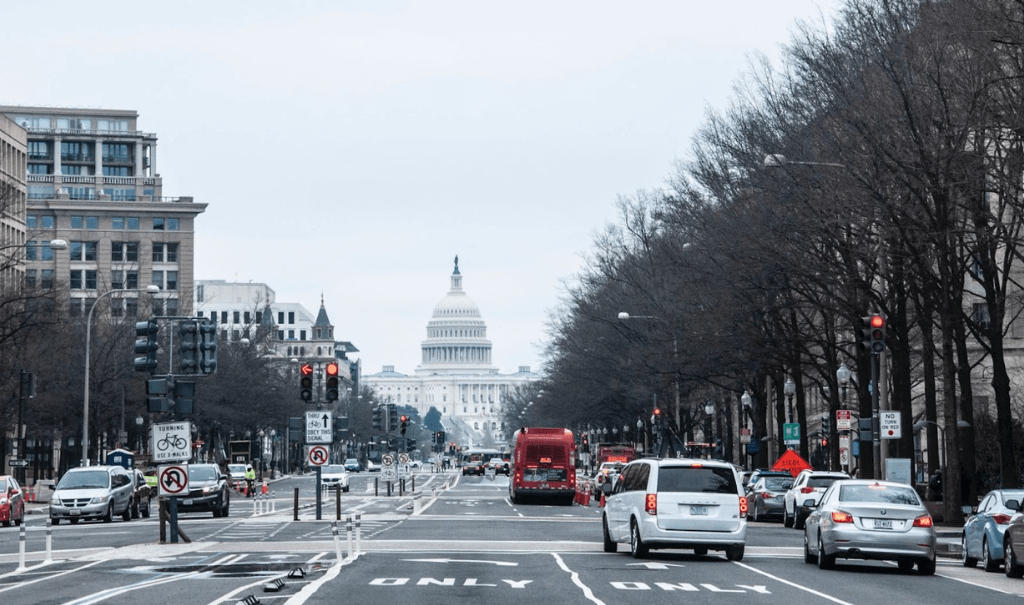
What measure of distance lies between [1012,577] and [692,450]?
206 ft

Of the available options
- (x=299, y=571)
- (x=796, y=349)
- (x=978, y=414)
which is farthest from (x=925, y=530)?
(x=978, y=414)

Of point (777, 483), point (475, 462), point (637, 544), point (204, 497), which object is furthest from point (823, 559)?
point (475, 462)

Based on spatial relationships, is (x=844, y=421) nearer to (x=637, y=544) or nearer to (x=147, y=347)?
(x=637, y=544)

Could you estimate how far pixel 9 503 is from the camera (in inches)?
1843

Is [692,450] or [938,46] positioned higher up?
[938,46]

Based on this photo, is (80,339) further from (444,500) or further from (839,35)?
(839,35)

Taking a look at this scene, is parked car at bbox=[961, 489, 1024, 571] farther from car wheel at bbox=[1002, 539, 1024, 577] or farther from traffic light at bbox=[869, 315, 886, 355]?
traffic light at bbox=[869, 315, 886, 355]

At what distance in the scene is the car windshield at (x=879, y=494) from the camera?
2762 centimetres

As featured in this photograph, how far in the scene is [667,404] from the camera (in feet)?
300

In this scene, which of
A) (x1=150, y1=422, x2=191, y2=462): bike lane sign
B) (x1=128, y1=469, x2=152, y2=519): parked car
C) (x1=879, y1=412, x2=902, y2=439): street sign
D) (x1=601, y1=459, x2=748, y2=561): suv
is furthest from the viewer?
(x1=128, y1=469, x2=152, y2=519): parked car

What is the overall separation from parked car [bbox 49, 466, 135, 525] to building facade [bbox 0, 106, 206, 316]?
82.5 meters

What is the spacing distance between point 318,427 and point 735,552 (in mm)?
19302

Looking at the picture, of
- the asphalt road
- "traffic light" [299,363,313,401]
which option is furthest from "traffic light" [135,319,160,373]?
"traffic light" [299,363,313,401]

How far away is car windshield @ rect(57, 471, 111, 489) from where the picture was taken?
161 ft
